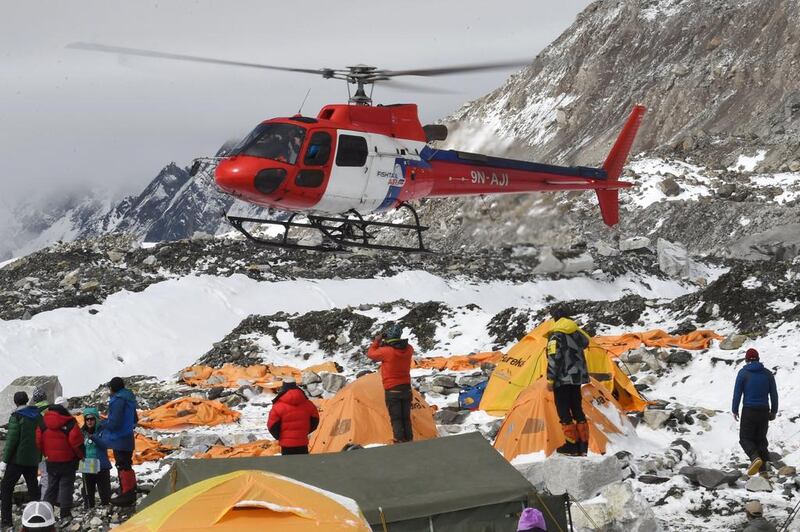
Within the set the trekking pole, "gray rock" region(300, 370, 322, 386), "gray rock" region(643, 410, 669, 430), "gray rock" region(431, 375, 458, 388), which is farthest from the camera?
"gray rock" region(300, 370, 322, 386)

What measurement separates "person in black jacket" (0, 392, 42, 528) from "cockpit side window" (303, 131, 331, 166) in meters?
6.48

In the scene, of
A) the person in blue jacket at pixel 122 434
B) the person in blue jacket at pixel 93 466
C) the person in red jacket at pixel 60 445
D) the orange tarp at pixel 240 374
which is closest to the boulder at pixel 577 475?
the person in blue jacket at pixel 122 434

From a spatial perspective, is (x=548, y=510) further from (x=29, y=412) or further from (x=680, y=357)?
(x=680, y=357)

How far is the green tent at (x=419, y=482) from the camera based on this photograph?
730 cm

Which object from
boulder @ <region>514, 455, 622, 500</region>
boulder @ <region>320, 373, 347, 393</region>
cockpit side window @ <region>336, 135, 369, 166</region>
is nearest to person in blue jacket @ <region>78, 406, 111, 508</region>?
boulder @ <region>514, 455, 622, 500</region>

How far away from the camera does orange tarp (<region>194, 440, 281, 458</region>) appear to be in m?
12.0

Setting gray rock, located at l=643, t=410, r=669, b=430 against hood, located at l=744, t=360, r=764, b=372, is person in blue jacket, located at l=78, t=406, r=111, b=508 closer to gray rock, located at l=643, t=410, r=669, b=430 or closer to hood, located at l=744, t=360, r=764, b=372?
gray rock, located at l=643, t=410, r=669, b=430

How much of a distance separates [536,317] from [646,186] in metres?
29.0

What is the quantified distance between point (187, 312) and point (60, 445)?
15.9 m

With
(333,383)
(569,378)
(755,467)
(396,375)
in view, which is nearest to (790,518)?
(755,467)

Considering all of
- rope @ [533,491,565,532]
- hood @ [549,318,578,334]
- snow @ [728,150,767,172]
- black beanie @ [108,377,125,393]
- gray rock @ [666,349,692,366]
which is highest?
snow @ [728,150,767,172]

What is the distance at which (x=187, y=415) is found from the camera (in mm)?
14984

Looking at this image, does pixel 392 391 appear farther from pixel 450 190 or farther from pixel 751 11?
pixel 751 11

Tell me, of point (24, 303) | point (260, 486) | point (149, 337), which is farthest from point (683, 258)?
point (260, 486)
